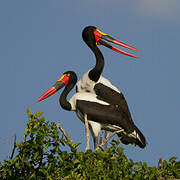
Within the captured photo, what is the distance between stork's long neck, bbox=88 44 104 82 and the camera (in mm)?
10250

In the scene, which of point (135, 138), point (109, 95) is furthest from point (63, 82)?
point (135, 138)

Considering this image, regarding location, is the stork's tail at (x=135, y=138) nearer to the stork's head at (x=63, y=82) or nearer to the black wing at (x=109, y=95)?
the black wing at (x=109, y=95)

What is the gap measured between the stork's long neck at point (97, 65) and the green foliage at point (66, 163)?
3.01 meters

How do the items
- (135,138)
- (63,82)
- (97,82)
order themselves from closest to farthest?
1. (97,82)
2. (135,138)
3. (63,82)

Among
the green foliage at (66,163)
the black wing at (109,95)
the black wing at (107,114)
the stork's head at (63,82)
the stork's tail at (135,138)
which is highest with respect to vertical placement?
the stork's head at (63,82)

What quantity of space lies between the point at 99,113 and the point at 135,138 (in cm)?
132

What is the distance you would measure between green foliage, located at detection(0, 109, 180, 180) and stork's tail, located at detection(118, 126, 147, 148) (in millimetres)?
2987

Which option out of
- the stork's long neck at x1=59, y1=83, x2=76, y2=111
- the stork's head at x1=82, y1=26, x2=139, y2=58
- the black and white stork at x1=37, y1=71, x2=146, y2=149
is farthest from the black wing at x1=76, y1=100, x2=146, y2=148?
the stork's head at x1=82, y1=26, x2=139, y2=58

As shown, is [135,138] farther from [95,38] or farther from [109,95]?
[95,38]

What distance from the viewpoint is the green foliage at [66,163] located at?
22.6 feet

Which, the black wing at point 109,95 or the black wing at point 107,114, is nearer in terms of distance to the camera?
the black wing at point 107,114

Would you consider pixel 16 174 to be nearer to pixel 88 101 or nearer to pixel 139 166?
pixel 139 166

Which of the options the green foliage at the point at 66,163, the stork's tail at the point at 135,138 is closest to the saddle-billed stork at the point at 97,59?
the stork's tail at the point at 135,138

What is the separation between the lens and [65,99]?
1063cm
